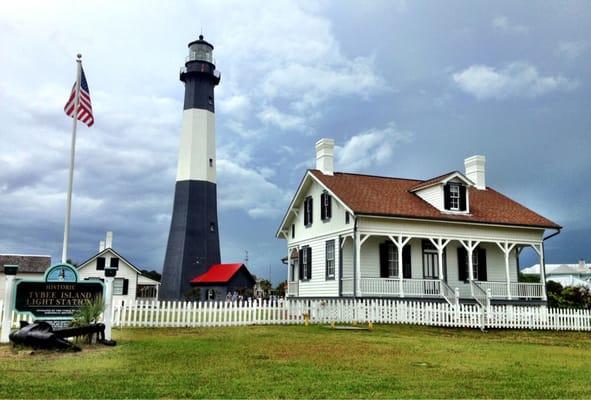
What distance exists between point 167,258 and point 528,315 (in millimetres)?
25724

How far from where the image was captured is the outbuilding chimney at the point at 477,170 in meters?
30.5

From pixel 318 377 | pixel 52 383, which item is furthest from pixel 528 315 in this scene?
pixel 52 383

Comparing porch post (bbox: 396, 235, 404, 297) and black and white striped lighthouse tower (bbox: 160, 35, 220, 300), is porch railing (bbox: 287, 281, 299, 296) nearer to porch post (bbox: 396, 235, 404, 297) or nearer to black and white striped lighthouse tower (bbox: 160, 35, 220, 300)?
porch post (bbox: 396, 235, 404, 297)

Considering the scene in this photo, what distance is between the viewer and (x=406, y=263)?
83.8 feet

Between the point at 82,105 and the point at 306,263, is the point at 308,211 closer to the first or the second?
the point at 306,263

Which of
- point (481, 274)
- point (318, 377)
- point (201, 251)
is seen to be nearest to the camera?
point (318, 377)

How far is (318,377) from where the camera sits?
845 centimetres

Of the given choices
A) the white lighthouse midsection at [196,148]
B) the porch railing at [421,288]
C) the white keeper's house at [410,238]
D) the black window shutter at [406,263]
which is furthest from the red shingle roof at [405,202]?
the white lighthouse midsection at [196,148]

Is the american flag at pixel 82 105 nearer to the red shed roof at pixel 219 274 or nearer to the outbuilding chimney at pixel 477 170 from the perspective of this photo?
the outbuilding chimney at pixel 477 170

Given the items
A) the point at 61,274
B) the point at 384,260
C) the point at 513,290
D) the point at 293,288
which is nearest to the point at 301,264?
the point at 293,288

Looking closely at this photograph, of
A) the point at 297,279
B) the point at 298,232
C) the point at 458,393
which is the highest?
the point at 298,232

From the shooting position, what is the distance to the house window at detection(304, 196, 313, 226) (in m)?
28.3

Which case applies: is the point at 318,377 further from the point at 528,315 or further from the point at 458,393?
the point at 528,315

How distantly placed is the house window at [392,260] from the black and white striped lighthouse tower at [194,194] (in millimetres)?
17973
